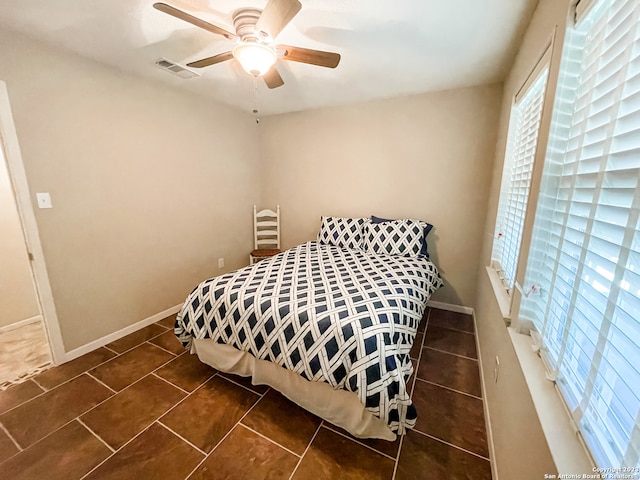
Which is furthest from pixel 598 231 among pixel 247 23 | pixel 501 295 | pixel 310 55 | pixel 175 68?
pixel 175 68

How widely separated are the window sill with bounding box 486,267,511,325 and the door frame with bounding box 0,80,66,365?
305cm

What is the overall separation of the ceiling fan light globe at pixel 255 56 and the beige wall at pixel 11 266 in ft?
8.28

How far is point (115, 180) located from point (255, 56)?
1673mm

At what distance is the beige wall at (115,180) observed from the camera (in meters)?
1.89

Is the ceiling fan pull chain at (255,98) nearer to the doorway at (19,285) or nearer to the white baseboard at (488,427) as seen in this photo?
the doorway at (19,285)

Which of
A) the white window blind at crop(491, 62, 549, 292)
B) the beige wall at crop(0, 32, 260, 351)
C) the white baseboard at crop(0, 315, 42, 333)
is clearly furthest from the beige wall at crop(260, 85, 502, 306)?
the white baseboard at crop(0, 315, 42, 333)

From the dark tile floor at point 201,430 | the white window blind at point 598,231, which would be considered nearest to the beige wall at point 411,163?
the dark tile floor at point 201,430

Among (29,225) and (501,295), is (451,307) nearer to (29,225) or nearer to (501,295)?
(501,295)

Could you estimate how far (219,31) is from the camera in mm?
1438

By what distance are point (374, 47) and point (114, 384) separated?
3009mm

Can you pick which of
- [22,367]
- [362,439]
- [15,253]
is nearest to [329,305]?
[362,439]

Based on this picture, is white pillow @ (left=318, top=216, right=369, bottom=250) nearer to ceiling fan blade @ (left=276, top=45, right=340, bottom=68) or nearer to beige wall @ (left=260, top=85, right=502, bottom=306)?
beige wall @ (left=260, top=85, right=502, bottom=306)

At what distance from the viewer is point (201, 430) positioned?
1.53 m

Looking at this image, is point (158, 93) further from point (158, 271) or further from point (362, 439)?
point (362, 439)
